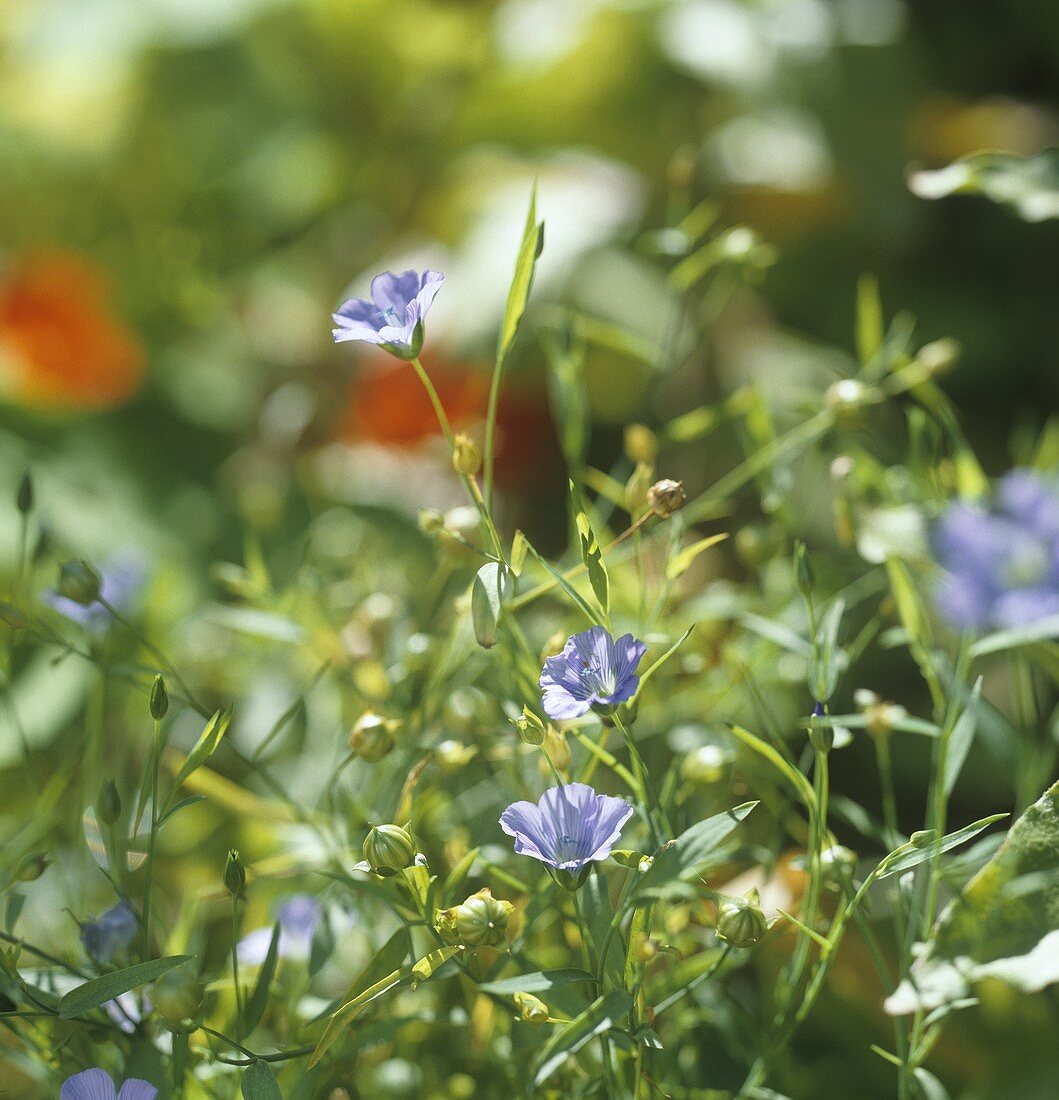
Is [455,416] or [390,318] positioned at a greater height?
[390,318]

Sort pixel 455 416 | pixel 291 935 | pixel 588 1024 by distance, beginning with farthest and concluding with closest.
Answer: pixel 455 416
pixel 291 935
pixel 588 1024

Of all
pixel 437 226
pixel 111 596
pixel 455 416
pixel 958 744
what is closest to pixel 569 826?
pixel 958 744

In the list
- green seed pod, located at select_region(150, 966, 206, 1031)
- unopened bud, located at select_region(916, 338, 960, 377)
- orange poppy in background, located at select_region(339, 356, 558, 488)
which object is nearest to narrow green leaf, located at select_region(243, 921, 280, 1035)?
green seed pod, located at select_region(150, 966, 206, 1031)

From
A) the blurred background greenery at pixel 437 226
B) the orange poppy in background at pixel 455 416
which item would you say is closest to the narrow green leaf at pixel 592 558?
the blurred background greenery at pixel 437 226

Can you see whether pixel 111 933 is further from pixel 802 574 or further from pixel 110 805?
pixel 802 574

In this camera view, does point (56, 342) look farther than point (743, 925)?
Yes

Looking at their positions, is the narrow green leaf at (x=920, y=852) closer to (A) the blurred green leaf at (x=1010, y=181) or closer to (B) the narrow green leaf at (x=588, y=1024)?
(B) the narrow green leaf at (x=588, y=1024)
